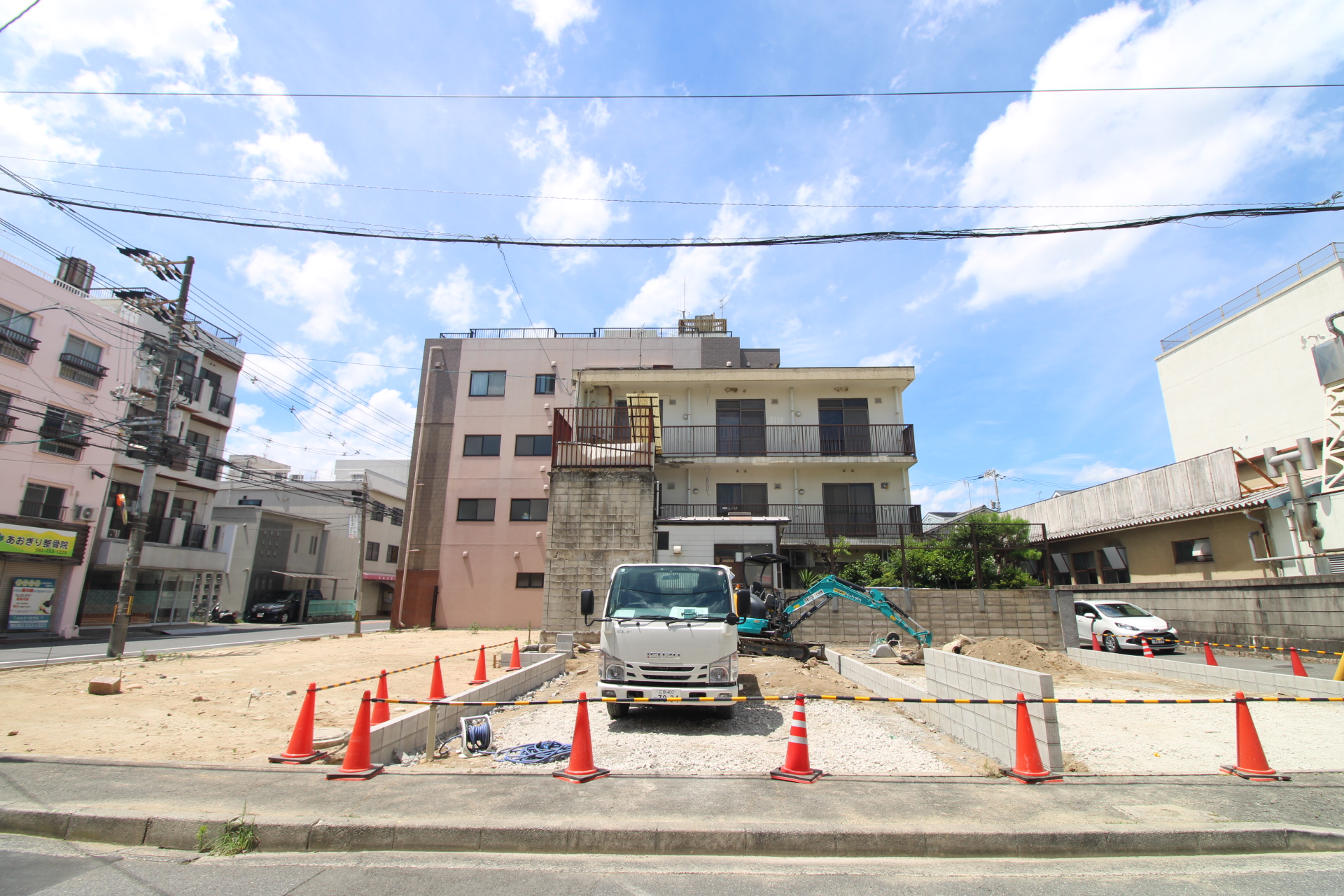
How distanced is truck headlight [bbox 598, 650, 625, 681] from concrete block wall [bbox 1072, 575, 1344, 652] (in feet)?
50.8

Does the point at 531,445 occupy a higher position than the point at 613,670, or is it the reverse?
the point at 531,445

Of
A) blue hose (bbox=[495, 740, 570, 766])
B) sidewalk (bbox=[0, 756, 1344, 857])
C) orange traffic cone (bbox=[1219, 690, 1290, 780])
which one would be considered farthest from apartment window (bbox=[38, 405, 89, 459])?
orange traffic cone (bbox=[1219, 690, 1290, 780])

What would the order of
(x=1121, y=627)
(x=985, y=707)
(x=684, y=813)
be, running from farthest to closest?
1. (x=1121, y=627)
2. (x=985, y=707)
3. (x=684, y=813)

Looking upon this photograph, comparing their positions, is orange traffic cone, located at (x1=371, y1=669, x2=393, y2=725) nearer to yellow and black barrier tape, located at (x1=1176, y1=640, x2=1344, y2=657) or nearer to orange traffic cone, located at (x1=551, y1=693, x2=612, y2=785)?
orange traffic cone, located at (x1=551, y1=693, x2=612, y2=785)

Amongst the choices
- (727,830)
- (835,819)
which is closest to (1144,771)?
(835,819)

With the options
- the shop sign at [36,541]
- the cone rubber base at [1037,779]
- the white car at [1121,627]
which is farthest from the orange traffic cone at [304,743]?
the shop sign at [36,541]

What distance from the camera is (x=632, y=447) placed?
57.7 feet

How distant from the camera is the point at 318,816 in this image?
180 inches

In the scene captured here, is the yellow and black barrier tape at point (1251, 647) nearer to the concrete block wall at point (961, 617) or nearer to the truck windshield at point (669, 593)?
the concrete block wall at point (961, 617)

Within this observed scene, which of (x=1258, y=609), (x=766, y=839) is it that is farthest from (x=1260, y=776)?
(x=1258, y=609)

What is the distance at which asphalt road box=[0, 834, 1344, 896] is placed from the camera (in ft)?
12.2

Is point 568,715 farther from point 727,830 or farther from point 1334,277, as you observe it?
point 1334,277

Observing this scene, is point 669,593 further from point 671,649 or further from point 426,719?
point 426,719

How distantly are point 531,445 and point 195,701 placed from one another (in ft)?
57.4
